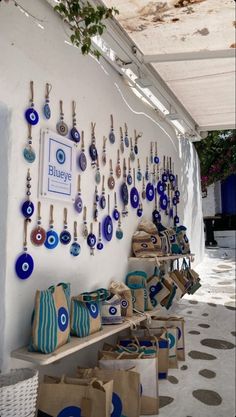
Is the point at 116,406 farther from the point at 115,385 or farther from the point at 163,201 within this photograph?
the point at 163,201

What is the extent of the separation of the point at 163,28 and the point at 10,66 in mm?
1402

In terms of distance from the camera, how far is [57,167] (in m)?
2.26

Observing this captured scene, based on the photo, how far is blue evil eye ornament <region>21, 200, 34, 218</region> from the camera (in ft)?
6.54

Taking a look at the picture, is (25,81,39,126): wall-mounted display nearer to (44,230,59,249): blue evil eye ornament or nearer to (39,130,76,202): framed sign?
(39,130,76,202): framed sign

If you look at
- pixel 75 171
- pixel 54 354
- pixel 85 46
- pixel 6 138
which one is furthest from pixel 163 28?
pixel 54 354

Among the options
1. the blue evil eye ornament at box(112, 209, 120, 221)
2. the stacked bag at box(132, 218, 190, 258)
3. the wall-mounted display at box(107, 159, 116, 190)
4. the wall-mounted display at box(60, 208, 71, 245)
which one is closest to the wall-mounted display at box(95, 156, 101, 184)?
the wall-mounted display at box(107, 159, 116, 190)

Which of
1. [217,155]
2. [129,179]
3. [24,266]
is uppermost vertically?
[217,155]

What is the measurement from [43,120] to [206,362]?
2.46 meters

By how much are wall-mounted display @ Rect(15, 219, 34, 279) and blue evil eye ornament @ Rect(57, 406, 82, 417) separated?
76cm

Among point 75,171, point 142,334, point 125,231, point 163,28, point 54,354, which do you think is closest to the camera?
point 54,354

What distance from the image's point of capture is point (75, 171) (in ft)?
8.15

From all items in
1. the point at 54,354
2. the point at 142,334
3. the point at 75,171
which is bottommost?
the point at 142,334

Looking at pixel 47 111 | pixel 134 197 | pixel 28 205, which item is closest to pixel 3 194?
pixel 28 205

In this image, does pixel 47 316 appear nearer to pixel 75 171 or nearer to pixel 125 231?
pixel 75 171
